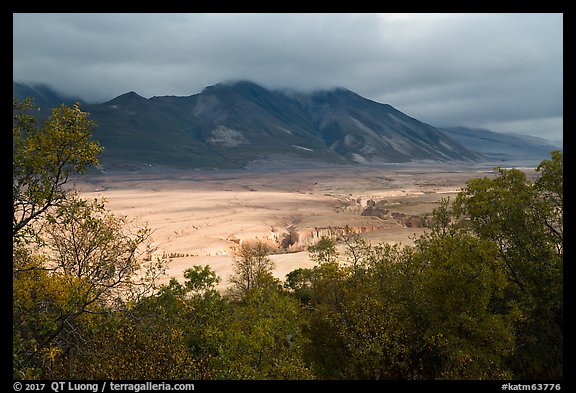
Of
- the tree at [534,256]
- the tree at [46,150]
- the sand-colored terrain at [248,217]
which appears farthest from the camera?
the sand-colored terrain at [248,217]

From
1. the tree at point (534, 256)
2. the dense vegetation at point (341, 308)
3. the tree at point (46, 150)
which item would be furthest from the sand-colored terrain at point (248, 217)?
the tree at point (534, 256)

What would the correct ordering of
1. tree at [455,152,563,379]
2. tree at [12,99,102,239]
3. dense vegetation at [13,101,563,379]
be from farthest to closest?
tree at [455,152,563,379] < dense vegetation at [13,101,563,379] < tree at [12,99,102,239]

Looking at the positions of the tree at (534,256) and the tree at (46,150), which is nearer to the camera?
the tree at (46,150)

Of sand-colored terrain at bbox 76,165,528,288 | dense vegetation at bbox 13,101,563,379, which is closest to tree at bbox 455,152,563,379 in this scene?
dense vegetation at bbox 13,101,563,379

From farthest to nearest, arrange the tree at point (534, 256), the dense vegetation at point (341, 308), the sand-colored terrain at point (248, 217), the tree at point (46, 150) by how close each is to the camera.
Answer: the sand-colored terrain at point (248, 217) < the tree at point (534, 256) < the dense vegetation at point (341, 308) < the tree at point (46, 150)

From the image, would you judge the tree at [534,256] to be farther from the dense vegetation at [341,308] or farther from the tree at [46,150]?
the tree at [46,150]

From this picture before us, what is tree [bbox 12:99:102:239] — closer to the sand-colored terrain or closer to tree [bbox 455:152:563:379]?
tree [bbox 455:152:563:379]

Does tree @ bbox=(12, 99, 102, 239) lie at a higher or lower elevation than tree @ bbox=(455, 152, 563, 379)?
higher
